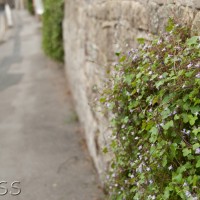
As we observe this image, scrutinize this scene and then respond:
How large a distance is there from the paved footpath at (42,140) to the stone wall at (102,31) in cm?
27

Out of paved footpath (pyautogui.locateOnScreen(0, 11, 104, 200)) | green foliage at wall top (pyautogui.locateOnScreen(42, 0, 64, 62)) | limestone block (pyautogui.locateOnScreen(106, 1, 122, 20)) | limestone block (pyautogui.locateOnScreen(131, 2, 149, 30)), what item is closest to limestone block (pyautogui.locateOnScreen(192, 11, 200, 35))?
limestone block (pyautogui.locateOnScreen(131, 2, 149, 30))

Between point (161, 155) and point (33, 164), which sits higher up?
point (161, 155)

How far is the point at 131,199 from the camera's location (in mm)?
3117

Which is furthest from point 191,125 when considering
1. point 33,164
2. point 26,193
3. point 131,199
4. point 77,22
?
point 77,22

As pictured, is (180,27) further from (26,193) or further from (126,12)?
(26,193)

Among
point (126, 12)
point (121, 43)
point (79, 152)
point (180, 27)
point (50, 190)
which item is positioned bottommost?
point (79, 152)

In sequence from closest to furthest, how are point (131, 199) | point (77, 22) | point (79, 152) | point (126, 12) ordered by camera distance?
point (131, 199)
point (126, 12)
point (79, 152)
point (77, 22)

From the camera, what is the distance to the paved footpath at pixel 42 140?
500cm

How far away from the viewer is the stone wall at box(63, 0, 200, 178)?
3109 mm

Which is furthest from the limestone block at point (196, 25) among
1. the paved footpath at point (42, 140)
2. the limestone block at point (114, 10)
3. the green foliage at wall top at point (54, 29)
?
the green foliage at wall top at point (54, 29)

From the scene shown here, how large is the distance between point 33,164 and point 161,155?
352 centimetres

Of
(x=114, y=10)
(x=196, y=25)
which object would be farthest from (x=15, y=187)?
(x=196, y=25)

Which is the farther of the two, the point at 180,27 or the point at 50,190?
the point at 50,190

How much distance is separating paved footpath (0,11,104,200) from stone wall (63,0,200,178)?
0.27 meters
